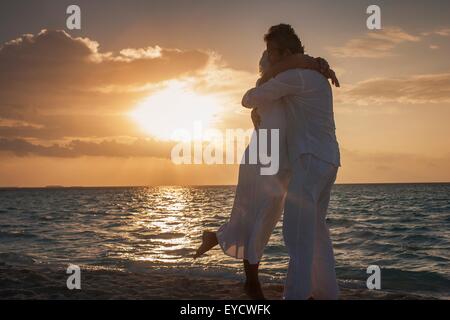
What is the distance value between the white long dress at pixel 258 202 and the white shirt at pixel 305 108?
12 cm

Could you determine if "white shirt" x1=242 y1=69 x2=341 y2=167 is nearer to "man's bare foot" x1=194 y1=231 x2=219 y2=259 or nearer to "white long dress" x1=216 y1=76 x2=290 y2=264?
"white long dress" x1=216 y1=76 x2=290 y2=264

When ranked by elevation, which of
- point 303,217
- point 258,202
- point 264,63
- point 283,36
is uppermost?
point 283,36

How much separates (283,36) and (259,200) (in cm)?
149

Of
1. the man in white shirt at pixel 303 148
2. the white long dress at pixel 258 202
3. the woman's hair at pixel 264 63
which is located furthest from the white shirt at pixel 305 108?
the woman's hair at pixel 264 63

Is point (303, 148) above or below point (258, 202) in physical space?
above

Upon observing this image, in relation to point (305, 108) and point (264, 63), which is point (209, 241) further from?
point (264, 63)

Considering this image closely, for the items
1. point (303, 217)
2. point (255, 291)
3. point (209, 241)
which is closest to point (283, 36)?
point (303, 217)

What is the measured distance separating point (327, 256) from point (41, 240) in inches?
500

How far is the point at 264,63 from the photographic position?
4.77 meters

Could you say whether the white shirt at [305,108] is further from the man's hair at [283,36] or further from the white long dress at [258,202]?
the man's hair at [283,36]

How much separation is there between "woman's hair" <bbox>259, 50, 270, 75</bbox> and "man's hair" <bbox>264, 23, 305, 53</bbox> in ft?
0.83

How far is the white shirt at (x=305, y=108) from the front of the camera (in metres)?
4.33

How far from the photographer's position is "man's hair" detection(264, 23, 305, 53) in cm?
448
